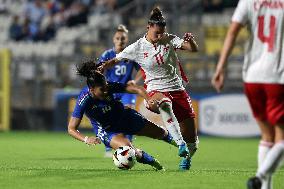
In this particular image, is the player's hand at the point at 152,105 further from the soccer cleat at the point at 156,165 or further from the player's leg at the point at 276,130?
the player's leg at the point at 276,130

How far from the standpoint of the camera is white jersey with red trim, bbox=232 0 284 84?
289 inches

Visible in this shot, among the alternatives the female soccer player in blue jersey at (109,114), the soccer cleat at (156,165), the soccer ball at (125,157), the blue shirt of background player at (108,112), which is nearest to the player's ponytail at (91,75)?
the female soccer player in blue jersey at (109,114)

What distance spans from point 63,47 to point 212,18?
15.6 ft

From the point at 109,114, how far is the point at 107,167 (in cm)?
99

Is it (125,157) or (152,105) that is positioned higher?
(152,105)

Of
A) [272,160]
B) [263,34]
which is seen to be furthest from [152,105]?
[272,160]

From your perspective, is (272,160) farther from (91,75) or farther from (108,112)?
(108,112)

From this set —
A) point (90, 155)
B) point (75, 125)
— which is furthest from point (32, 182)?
point (90, 155)

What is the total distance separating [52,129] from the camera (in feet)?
76.0

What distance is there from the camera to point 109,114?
10914 mm

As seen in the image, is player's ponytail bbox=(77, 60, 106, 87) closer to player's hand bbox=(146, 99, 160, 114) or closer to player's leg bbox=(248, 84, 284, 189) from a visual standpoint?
player's hand bbox=(146, 99, 160, 114)

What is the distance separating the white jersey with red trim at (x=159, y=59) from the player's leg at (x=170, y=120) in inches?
8.3

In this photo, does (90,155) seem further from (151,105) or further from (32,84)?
(32,84)

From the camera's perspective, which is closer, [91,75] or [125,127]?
[91,75]
